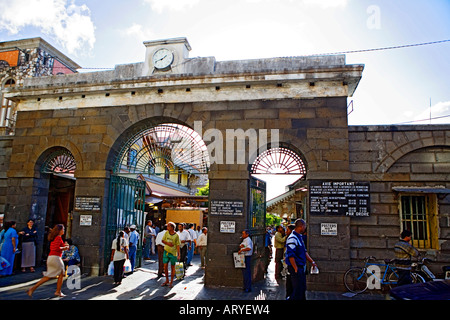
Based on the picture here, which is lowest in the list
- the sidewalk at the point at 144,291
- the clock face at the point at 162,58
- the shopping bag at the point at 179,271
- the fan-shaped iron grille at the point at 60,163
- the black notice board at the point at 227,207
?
the sidewalk at the point at 144,291

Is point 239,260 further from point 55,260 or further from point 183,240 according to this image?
point 55,260

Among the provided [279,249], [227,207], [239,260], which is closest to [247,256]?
[239,260]

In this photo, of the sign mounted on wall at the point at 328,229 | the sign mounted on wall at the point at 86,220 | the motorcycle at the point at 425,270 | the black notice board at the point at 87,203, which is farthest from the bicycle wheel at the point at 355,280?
the sign mounted on wall at the point at 86,220

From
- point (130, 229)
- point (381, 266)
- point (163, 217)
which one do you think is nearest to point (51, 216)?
point (130, 229)

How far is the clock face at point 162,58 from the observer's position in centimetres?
1019

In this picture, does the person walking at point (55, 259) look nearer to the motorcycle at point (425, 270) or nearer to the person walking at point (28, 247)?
the person walking at point (28, 247)

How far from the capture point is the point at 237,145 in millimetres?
8961

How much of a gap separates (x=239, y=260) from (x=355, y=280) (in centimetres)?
285

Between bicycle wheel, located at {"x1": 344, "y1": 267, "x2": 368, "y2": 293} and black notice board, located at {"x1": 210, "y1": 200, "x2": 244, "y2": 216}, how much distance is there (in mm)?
2987

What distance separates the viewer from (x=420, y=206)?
28.1 feet

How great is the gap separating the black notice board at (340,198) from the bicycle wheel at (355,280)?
1.34 metres

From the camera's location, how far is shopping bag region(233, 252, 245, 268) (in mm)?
8102

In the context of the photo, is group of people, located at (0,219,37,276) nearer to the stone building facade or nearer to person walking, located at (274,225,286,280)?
the stone building facade
